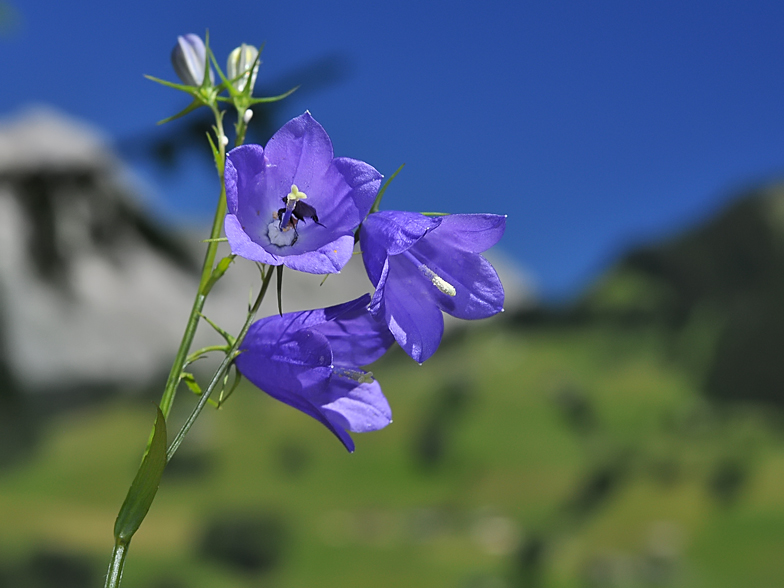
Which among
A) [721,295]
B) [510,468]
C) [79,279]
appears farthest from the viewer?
[721,295]

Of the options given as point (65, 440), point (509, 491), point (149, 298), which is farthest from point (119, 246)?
point (509, 491)

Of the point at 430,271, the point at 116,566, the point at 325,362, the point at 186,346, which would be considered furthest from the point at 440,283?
the point at 116,566

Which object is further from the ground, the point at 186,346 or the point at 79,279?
the point at 79,279

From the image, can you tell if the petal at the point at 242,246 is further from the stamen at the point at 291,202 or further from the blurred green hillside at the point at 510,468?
the blurred green hillside at the point at 510,468

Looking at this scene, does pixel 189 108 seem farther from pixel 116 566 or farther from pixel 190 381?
pixel 116 566

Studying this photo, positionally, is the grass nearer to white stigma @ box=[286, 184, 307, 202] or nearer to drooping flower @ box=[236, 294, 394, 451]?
drooping flower @ box=[236, 294, 394, 451]

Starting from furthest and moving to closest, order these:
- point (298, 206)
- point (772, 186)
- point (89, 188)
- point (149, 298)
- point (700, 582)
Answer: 1. point (772, 186)
2. point (149, 298)
3. point (89, 188)
4. point (700, 582)
5. point (298, 206)

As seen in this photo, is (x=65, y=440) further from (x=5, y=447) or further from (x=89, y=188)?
(x=89, y=188)
